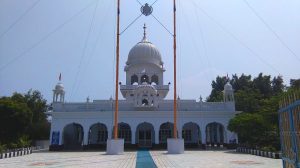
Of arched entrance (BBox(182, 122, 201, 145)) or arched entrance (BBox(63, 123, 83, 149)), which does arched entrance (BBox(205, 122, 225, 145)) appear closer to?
arched entrance (BBox(182, 122, 201, 145))

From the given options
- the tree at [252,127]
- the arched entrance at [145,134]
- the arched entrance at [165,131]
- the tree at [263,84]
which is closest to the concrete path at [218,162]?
the tree at [252,127]

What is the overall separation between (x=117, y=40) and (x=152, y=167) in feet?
45.1

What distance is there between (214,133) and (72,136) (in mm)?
20252

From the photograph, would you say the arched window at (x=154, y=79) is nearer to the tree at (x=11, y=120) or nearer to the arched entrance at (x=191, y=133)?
the arched entrance at (x=191, y=133)

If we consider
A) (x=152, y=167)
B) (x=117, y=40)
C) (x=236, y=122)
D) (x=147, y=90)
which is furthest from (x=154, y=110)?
(x=152, y=167)

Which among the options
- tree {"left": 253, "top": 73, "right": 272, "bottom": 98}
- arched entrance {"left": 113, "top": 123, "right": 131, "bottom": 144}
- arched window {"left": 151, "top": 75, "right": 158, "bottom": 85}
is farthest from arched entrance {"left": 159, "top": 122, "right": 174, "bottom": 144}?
tree {"left": 253, "top": 73, "right": 272, "bottom": 98}

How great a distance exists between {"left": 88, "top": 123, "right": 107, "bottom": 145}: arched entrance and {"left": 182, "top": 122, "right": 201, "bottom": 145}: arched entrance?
34.0ft

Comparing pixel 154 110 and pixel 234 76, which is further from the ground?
pixel 234 76

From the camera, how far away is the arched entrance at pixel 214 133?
1632 inches

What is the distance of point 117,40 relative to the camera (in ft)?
88.3

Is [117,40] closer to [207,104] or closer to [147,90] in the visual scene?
[147,90]

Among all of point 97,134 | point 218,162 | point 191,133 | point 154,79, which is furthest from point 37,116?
point 218,162

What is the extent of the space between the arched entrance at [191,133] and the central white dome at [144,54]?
35.2 ft

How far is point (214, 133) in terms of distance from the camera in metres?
43.7
